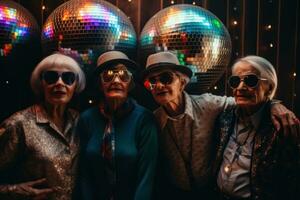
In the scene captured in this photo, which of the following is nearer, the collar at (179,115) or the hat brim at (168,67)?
the hat brim at (168,67)

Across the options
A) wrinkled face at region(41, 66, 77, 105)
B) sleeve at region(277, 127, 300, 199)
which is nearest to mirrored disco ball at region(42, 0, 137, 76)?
wrinkled face at region(41, 66, 77, 105)

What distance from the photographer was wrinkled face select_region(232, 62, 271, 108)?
2414mm

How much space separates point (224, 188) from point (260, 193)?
0.83ft

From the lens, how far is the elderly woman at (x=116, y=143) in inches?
99.7

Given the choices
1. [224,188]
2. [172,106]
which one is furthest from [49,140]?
[224,188]

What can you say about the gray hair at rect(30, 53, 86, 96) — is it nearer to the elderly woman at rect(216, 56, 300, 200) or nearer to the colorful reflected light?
the colorful reflected light

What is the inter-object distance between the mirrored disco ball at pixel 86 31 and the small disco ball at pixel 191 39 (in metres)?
0.23

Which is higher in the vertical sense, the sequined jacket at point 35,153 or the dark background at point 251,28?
the dark background at point 251,28

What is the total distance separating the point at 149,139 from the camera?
2.58 meters

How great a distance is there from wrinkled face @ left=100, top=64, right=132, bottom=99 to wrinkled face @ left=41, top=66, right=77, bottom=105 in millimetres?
256

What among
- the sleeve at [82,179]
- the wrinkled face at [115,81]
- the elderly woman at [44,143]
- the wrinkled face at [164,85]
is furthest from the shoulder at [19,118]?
the wrinkled face at [164,85]

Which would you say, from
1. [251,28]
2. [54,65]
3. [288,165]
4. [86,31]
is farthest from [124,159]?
[251,28]

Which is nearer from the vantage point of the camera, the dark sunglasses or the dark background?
the dark sunglasses

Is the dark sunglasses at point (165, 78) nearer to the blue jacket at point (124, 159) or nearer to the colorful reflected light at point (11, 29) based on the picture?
the blue jacket at point (124, 159)
